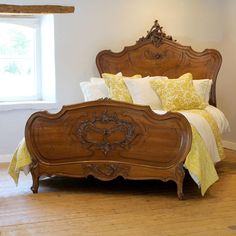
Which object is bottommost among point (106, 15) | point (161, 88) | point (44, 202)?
point (44, 202)

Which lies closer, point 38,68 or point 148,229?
point 148,229

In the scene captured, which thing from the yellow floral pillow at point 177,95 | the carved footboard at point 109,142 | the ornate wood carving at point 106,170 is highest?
the yellow floral pillow at point 177,95

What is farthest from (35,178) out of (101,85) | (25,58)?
(25,58)

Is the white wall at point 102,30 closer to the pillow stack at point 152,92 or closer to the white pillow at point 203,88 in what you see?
the pillow stack at point 152,92

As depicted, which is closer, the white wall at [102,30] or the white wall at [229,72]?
the white wall at [102,30]

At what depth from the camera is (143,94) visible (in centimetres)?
512

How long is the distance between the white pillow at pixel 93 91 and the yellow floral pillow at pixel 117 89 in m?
0.10

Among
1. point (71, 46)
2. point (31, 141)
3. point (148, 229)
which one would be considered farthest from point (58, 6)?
point (148, 229)

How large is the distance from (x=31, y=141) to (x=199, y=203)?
1.58 meters

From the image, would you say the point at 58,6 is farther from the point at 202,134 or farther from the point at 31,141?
the point at 202,134

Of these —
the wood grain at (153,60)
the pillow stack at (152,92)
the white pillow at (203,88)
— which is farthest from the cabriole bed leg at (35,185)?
the white pillow at (203,88)

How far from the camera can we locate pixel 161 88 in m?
5.17

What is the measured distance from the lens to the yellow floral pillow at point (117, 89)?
16.8ft

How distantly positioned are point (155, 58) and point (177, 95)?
98cm
